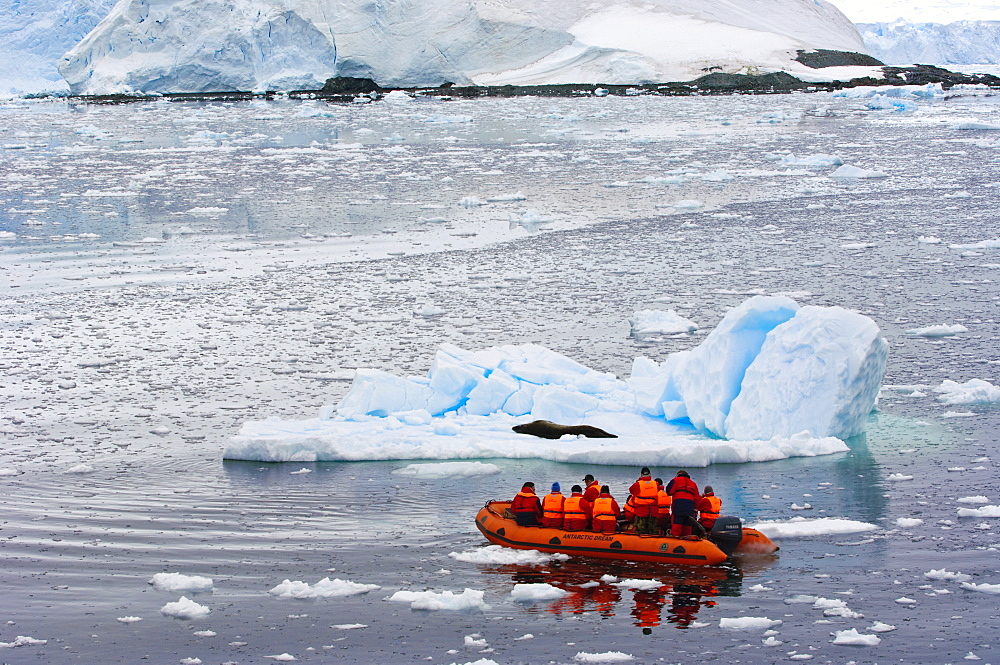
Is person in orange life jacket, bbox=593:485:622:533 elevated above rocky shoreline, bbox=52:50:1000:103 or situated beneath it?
situated beneath

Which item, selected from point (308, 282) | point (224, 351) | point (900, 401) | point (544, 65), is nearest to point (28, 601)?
point (224, 351)

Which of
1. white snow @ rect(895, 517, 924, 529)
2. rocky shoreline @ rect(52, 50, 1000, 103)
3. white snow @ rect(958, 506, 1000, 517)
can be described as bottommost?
white snow @ rect(895, 517, 924, 529)

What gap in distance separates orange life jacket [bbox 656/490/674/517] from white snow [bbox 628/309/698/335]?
17.5 feet

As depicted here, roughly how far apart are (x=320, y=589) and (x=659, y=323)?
23.8ft

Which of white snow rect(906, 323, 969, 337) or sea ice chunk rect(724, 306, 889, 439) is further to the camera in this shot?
white snow rect(906, 323, 969, 337)

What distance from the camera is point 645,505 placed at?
819 centimetres

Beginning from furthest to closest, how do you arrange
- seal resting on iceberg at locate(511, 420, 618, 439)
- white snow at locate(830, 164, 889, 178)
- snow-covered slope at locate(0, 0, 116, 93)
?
snow-covered slope at locate(0, 0, 116, 93) < white snow at locate(830, 164, 889, 178) < seal resting on iceberg at locate(511, 420, 618, 439)

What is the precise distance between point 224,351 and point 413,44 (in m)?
44.2

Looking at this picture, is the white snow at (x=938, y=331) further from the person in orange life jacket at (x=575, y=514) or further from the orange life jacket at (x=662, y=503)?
the person in orange life jacket at (x=575, y=514)

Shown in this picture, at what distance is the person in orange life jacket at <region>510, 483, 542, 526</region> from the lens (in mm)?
8223

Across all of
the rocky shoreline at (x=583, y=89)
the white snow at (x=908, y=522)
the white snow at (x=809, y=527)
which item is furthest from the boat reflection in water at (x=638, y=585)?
the rocky shoreline at (x=583, y=89)

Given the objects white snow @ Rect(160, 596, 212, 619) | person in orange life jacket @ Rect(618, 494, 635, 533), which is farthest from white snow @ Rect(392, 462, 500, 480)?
white snow @ Rect(160, 596, 212, 619)

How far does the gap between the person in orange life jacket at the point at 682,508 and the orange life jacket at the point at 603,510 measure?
1.52 ft

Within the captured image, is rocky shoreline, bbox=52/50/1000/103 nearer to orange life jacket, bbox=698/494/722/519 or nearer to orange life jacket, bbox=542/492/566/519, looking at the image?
orange life jacket, bbox=542/492/566/519
